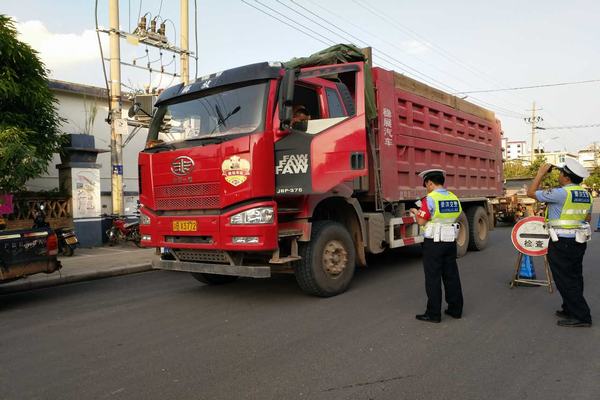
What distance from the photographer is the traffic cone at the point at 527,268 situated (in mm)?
6801

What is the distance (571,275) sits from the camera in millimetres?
4762

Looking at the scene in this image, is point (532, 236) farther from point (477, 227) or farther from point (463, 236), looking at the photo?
point (477, 227)

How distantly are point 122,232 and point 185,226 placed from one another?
7239mm

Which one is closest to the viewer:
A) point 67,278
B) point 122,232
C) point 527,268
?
point 527,268

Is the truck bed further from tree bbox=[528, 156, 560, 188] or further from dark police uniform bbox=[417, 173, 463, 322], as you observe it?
dark police uniform bbox=[417, 173, 463, 322]

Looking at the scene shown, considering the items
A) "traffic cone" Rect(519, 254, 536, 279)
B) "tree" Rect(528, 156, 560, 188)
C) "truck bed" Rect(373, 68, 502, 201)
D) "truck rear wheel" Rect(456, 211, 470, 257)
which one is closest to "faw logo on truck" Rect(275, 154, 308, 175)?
"truck bed" Rect(373, 68, 502, 201)

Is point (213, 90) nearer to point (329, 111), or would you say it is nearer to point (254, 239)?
point (329, 111)

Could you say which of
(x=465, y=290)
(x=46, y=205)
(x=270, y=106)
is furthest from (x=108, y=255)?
(x=465, y=290)

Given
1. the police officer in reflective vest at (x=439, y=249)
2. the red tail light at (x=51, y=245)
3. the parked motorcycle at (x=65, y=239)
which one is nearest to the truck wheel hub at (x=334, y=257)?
the police officer in reflective vest at (x=439, y=249)

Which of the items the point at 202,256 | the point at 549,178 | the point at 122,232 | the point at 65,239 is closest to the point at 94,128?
the point at 122,232

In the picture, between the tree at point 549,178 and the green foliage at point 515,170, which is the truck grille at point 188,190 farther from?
the green foliage at point 515,170

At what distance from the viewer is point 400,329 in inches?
187

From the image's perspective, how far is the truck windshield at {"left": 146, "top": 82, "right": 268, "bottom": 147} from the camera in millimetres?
5527

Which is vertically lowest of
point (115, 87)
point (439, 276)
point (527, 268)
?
point (527, 268)
